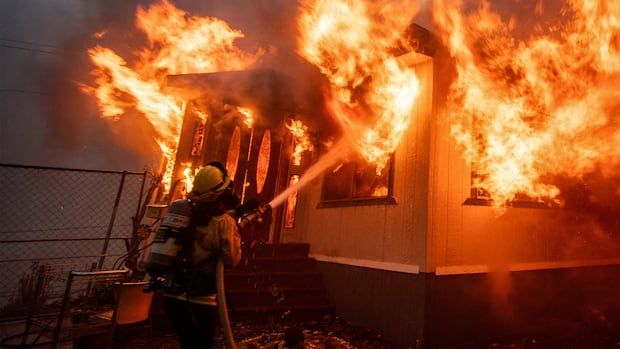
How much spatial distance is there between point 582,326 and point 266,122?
7719mm

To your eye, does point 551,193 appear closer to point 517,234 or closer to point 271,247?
point 517,234

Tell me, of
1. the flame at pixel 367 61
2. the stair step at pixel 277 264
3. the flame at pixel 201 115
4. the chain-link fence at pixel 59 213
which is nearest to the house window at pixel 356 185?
the flame at pixel 367 61

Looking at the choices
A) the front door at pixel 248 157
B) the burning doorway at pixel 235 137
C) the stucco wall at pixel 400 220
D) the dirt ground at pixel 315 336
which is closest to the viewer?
the dirt ground at pixel 315 336

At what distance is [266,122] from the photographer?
7.91 meters

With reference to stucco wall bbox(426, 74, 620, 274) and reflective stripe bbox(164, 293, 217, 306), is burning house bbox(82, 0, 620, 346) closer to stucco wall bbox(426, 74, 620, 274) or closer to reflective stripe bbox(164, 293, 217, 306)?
stucco wall bbox(426, 74, 620, 274)

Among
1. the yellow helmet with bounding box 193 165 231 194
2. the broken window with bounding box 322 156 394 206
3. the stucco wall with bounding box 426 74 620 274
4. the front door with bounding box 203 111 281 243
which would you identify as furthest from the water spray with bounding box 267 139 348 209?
the yellow helmet with bounding box 193 165 231 194

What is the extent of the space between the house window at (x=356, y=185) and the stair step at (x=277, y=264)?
4.13 feet

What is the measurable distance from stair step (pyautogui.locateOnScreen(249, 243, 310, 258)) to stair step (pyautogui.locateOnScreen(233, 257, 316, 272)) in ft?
0.59

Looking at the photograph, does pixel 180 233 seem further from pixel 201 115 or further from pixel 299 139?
pixel 201 115

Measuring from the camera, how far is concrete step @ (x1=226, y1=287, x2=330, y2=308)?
5730mm

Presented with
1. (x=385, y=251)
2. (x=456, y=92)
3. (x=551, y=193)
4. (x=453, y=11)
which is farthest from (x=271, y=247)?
(x=551, y=193)

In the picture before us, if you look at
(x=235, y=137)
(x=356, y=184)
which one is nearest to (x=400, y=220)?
(x=356, y=184)

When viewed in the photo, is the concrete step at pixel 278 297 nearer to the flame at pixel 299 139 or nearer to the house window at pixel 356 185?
the house window at pixel 356 185

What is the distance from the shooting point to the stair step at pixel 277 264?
20.6ft
